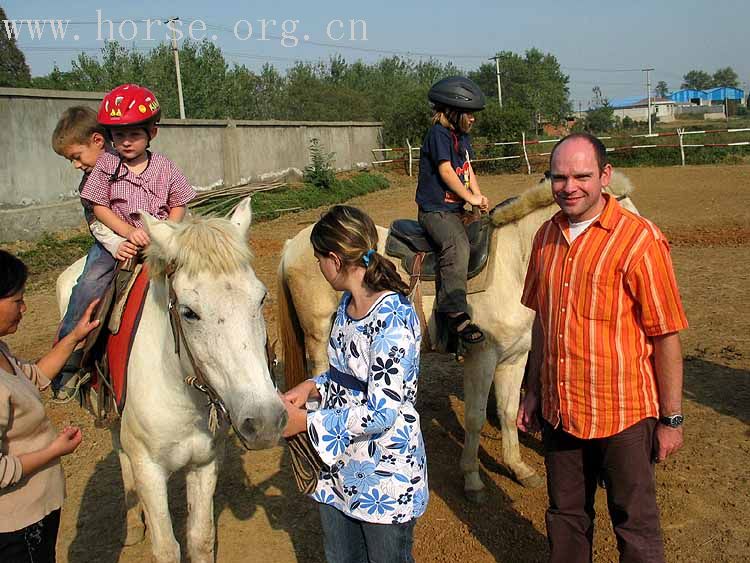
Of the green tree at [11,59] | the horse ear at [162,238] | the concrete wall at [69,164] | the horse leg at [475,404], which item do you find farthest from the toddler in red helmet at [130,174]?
the green tree at [11,59]

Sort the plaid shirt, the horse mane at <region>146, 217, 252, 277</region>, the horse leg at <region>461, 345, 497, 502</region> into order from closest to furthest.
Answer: the horse mane at <region>146, 217, 252, 277</region> → the plaid shirt → the horse leg at <region>461, 345, 497, 502</region>

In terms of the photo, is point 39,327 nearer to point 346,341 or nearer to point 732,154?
point 346,341

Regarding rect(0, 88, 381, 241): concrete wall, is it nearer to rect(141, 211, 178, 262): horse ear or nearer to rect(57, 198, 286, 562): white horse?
rect(57, 198, 286, 562): white horse

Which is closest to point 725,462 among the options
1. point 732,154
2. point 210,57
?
point 732,154

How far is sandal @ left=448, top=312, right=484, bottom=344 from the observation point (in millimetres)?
3906

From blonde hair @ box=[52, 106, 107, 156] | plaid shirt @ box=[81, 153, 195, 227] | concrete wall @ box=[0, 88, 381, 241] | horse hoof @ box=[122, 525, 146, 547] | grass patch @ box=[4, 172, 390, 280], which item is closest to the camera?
plaid shirt @ box=[81, 153, 195, 227]

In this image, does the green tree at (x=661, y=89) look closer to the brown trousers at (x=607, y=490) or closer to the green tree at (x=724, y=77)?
the green tree at (x=724, y=77)

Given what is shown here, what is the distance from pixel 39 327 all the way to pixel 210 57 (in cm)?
3142

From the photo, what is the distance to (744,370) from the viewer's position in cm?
551

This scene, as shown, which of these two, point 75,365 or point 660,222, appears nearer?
point 75,365

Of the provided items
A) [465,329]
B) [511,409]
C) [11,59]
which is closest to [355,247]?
[465,329]

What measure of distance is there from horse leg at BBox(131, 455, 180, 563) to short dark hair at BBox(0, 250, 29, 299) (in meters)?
1.00

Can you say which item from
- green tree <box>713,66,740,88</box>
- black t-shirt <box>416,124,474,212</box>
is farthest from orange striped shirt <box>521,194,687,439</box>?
green tree <box>713,66,740,88</box>

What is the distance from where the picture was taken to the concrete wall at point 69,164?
10969mm
